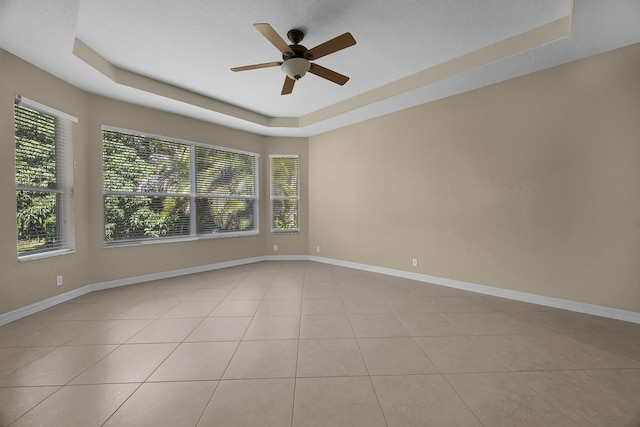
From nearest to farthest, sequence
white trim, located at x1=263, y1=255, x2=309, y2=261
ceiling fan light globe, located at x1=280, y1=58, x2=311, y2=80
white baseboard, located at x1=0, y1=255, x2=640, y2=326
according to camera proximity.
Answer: ceiling fan light globe, located at x1=280, y1=58, x2=311, y2=80 < white baseboard, located at x1=0, y1=255, x2=640, y2=326 < white trim, located at x1=263, y1=255, x2=309, y2=261

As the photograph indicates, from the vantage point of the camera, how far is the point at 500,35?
273 centimetres

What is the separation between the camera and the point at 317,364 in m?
1.90

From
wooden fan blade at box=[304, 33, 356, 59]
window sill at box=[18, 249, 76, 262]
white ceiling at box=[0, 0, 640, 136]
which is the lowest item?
window sill at box=[18, 249, 76, 262]

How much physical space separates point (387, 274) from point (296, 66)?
3561 millimetres

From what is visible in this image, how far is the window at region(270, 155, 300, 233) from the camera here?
5.84m

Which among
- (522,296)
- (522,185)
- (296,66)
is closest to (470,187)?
(522,185)

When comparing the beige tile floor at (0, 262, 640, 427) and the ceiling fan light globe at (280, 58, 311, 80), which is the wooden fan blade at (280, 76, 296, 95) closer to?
the ceiling fan light globe at (280, 58, 311, 80)

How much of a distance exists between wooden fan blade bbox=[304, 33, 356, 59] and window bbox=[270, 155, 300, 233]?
3336mm

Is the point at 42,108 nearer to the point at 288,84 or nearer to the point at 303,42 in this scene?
the point at 288,84

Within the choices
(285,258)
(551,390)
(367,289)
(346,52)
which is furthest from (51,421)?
(285,258)

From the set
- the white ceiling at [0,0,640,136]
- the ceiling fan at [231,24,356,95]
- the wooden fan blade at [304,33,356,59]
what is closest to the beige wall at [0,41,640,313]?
the white ceiling at [0,0,640,136]

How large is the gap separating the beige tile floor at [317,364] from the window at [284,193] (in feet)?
9.01

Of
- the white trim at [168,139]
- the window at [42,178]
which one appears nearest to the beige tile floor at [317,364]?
the window at [42,178]

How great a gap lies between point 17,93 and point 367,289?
476 centimetres
